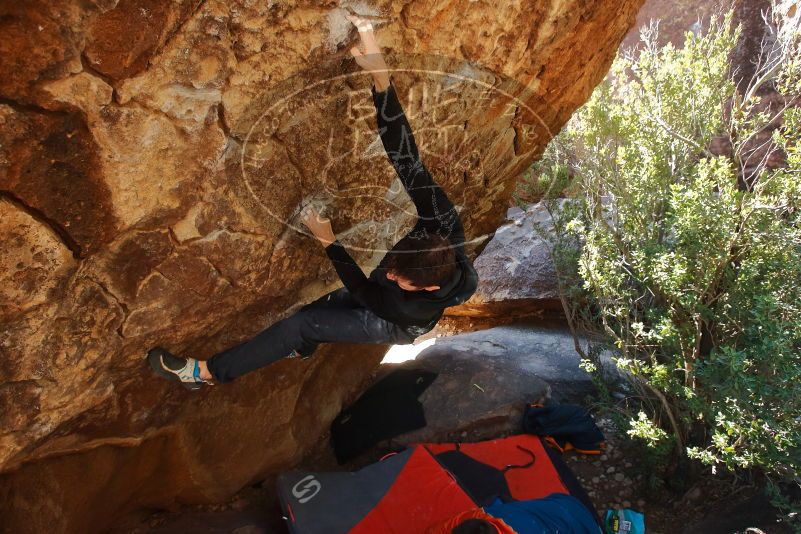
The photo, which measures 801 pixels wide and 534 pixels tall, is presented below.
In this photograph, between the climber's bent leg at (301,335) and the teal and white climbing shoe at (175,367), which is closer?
the teal and white climbing shoe at (175,367)

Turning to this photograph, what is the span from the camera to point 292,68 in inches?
82.8

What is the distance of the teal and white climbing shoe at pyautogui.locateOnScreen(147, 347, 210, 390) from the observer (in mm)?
2492

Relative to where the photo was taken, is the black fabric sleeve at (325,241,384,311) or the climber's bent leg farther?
the climber's bent leg

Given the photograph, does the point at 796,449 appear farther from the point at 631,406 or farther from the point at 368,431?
the point at 368,431

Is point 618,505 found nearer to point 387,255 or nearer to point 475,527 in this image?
point 475,527

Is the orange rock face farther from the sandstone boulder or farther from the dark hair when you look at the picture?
the sandstone boulder

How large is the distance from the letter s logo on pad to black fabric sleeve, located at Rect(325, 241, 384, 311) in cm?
144

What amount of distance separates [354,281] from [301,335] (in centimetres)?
45

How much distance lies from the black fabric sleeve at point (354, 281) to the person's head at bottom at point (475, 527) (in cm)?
106

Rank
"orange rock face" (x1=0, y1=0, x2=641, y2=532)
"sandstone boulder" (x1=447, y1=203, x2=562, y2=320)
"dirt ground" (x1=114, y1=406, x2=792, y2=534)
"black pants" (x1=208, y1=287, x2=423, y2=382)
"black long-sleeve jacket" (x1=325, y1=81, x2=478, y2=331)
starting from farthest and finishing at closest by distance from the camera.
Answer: "sandstone boulder" (x1=447, y1=203, x2=562, y2=320)
"dirt ground" (x1=114, y1=406, x2=792, y2=534)
"black pants" (x1=208, y1=287, x2=423, y2=382)
"black long-sleeve jacket" (x1=325, y1=81, x2=478, y2=331)
"orange rock face" (x1=0, y1=0, x2=641, y2=532)

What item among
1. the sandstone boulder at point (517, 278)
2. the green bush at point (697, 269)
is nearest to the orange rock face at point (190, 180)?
the green bush at point (697, 269)

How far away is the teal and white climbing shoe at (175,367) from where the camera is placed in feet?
8.18

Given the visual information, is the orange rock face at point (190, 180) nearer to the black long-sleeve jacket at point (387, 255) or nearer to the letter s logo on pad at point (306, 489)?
the black long-sleeve jacket at point (387, 255)

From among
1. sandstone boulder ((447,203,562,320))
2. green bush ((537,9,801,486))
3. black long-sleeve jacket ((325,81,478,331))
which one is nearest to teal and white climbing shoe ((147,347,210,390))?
black long-sleeve jacket ((325,81,478,331))
